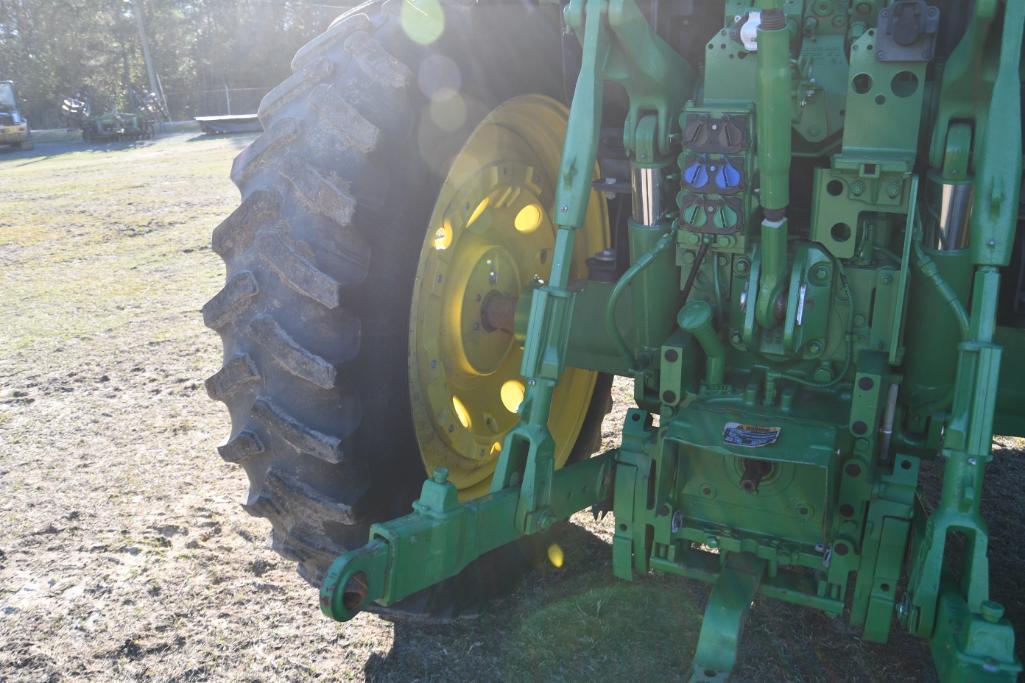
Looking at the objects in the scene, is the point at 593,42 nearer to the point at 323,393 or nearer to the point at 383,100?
the point at 383,100

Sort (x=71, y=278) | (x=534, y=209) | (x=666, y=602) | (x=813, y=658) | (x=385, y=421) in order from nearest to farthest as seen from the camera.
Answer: (x=385, y=421), (x=813, y=658), (x=666, y=602), (x=534, y=209), (x=71, y=278)

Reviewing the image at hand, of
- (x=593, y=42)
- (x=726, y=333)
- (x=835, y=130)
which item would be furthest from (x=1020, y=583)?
(x=593, y=42)

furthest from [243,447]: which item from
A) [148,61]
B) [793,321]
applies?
[148,61]

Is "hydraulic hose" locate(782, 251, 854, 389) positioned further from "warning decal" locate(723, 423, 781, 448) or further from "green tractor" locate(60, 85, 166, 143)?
"green tractor" locate(60, 85, 166, 143)

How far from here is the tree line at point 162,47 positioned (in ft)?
117

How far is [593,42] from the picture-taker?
2.07 m

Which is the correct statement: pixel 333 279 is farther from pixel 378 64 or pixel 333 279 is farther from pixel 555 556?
pixel 555 556

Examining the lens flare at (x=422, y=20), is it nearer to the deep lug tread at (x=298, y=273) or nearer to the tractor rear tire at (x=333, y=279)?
the tractor rear tire at (x=333, y=279)

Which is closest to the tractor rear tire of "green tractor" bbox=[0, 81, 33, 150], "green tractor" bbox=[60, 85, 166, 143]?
"green tractor" bbox=[0, 81, 33, 150]

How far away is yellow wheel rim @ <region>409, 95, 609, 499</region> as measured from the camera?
251 centimetres

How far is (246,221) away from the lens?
228cm

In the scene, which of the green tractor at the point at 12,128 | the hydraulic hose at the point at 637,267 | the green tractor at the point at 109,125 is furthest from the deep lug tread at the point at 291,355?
the green tractor at the point at 109,125

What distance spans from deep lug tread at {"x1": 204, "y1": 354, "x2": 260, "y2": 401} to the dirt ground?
857 millimetres

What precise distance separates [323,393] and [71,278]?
597 centimetres
